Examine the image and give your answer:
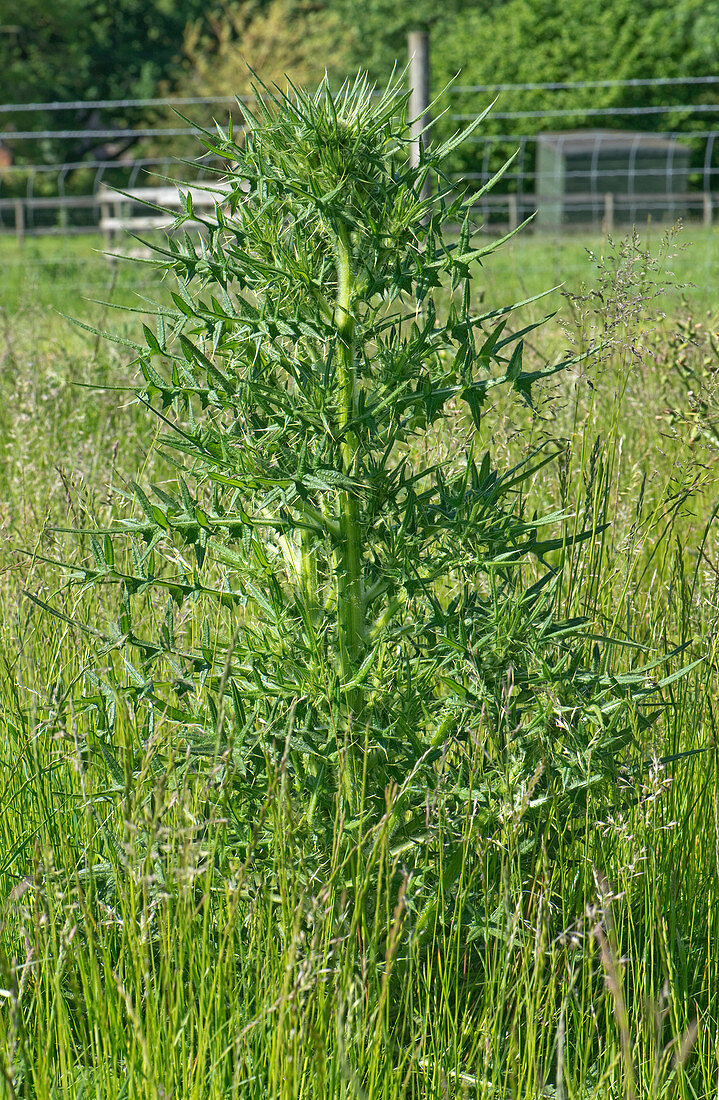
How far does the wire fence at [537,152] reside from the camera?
61.6 feet

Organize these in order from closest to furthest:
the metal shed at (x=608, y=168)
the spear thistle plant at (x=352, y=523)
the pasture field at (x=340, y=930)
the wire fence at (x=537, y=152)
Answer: the pasture field at (x=340, y=930)
the spear thistle plant at (x=352, y=523)
the wire fence at (x=537, y=152)
the metal shed at (x=608, y=168)

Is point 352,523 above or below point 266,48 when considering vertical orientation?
below

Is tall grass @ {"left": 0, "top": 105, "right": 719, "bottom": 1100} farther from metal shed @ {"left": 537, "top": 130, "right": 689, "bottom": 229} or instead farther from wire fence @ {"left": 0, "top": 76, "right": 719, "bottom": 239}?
metal shed @ {"left": 537, "top": 130, "right": 689, "bottom": 229}

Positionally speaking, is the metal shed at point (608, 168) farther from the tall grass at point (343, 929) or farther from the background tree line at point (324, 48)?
the tall grass at point (343, 929)

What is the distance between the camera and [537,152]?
78.8 ft

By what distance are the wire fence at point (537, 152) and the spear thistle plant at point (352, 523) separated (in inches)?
492

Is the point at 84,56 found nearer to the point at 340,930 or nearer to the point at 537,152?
the point at 537,152

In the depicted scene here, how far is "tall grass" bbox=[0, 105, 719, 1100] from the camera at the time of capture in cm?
128

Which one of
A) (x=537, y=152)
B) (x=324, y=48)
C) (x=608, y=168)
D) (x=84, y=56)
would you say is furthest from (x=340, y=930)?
(x=84, y=56)

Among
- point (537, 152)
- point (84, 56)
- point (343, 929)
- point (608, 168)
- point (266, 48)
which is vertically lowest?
point (343, 929)

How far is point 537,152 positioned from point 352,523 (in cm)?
2450

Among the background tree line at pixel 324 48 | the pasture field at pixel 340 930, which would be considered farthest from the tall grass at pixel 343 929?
the background tree line at pixel 324 48

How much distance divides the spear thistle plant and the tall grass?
50 millimetres

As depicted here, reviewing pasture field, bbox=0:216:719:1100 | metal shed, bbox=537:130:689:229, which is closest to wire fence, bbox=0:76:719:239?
metal shed, bbox=537:130:689:229
